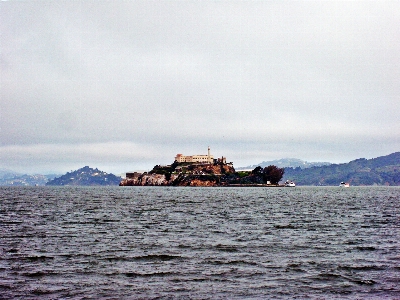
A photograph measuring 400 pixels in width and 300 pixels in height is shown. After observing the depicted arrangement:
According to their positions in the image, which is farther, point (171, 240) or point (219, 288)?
point (171, 240)

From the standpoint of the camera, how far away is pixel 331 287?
24.3 meters

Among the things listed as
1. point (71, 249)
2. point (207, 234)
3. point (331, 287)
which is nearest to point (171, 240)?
point (207, 234)

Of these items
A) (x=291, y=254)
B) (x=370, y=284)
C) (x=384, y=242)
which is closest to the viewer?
(x=370, y=284)

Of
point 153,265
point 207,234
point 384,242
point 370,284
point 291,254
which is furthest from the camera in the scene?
point 207,234

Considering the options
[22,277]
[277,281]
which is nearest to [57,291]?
[22,277]

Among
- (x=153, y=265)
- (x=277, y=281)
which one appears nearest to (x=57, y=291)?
(x=153, y=265)

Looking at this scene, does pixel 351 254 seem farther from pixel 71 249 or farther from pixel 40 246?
pixel 40 246

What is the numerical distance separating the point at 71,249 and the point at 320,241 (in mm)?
22636

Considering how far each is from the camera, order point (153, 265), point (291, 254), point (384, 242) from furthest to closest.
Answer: point (384, 242) < point (291, 254) < point (153, 265)

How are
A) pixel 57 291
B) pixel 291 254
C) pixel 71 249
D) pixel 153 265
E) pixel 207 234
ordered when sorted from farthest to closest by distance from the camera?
pixel 207 234 < pixel 71 249 < pixel 291 254 < pixel 153 265 < pixel 57 291

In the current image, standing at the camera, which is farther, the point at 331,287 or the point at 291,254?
the point at 291,254

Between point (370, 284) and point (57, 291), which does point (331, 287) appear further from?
point (57, 291)

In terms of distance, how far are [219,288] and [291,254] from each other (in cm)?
1173

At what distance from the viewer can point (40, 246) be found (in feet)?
123
